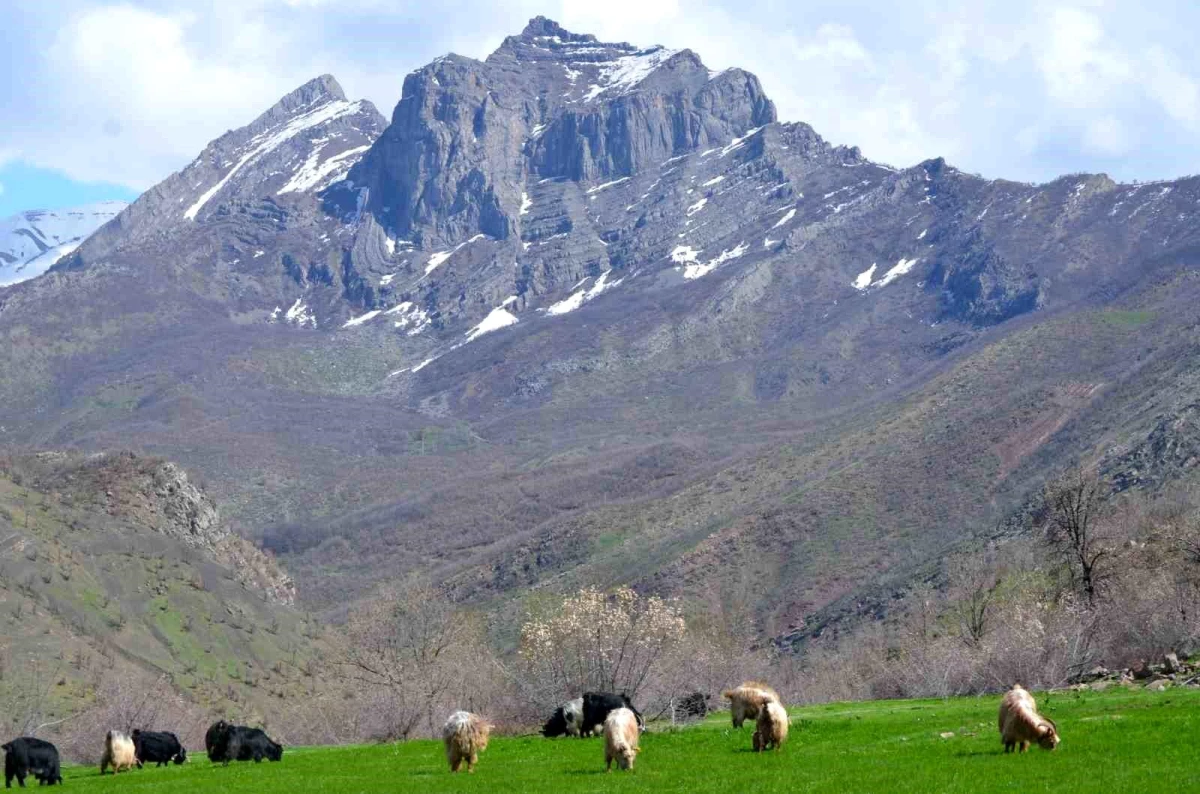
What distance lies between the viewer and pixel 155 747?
3953 centimetres

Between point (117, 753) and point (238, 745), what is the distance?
10.6 feet

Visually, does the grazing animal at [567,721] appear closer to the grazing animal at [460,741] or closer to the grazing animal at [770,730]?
the grazing animal at [460,741]

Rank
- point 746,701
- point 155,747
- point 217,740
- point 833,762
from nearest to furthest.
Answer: point 833,762 < point 746,701 < point 217,740 < point 155,747

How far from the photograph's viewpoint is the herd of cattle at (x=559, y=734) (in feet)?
86.2

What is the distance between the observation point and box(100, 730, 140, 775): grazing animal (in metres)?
37.1

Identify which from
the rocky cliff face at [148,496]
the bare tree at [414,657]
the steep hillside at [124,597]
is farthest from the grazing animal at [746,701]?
the rocky cliff face at [148,496]

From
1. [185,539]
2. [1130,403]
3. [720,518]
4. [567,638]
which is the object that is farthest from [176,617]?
[1130,403]

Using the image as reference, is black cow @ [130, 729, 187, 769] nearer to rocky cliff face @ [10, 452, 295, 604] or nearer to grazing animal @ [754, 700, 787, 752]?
grazing animal @ [754, 700, 787, 752]

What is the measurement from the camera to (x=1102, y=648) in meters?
50.2

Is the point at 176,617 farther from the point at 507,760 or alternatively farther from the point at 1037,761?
the point at 1037,761

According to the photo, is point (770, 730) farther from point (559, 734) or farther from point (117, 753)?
point (117, 753)

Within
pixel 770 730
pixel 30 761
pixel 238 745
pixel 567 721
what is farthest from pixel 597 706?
pixel 30 761

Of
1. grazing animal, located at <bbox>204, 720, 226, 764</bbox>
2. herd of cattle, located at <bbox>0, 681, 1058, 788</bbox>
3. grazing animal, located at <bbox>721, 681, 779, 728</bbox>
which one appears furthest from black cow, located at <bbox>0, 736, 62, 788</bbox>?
grazing animal, located at <bbox>721, 681, 779, 728</bbox>

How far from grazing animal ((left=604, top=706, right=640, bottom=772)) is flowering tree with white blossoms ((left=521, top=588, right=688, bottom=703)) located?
19780 mm
